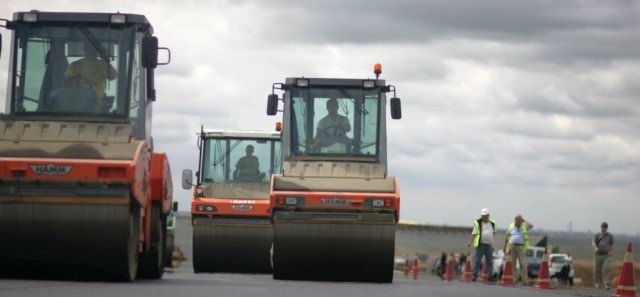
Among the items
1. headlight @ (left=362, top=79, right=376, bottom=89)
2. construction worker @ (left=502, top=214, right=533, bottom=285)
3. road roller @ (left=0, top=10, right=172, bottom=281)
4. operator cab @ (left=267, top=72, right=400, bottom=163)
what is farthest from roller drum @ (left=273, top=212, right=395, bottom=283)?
construction worker @ (left=502, top=214, right=533, bottom=285)

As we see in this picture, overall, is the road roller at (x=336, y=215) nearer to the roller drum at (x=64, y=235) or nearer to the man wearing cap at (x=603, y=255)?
the roller drum at (x=64, y=235)

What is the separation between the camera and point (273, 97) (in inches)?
803

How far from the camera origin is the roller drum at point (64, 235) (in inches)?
572

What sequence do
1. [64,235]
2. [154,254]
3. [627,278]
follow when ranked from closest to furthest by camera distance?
1. [64,235]
2. [627,278]
3. [154,254]

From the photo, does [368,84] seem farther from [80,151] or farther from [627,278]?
[80,151]

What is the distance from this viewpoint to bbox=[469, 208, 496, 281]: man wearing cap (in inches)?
1017

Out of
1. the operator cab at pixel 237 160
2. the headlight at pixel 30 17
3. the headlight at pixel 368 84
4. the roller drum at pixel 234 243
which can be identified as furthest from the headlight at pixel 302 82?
the headlight at pixel 30 17

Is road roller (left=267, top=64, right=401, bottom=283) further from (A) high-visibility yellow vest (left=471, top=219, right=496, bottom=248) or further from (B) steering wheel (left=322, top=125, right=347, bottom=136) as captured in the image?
(A) high-visibility yellow vest (left=471, top=219, right=496, bottom=248)

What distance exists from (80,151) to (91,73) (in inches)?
61.6

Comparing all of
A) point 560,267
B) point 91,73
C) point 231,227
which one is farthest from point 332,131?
point 560,267

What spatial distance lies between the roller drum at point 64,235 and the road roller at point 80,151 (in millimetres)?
11

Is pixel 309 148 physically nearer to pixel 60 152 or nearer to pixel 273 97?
pixel 273 97

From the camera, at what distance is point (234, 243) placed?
77.5ft

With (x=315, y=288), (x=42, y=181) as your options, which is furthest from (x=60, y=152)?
(x=315, y=288)
